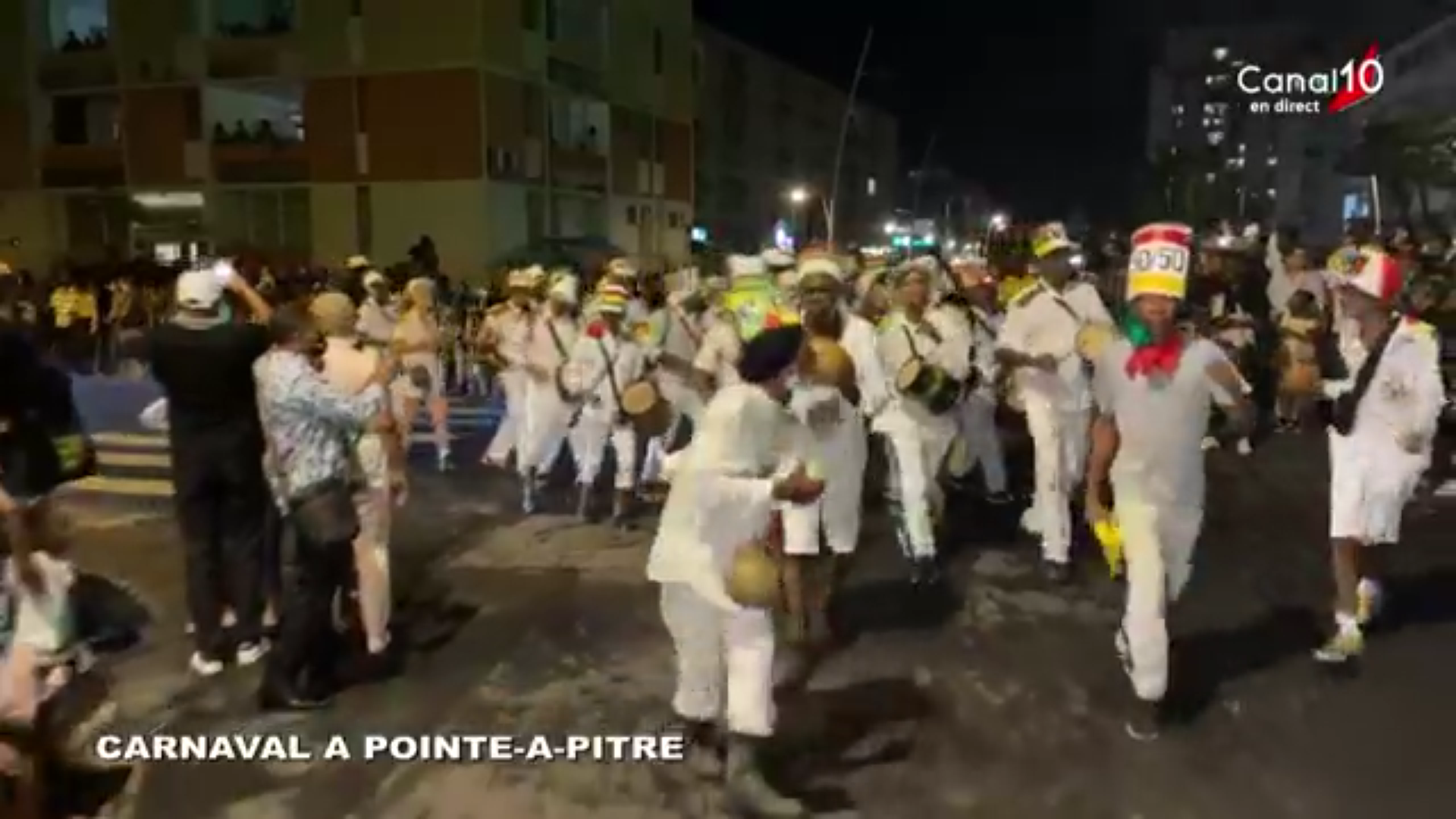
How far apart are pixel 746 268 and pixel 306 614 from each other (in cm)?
481

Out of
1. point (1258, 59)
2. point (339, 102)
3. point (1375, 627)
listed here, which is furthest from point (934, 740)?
point (1258, 59)

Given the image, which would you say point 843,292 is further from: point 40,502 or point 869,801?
point 40,502

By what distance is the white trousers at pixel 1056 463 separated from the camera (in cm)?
891

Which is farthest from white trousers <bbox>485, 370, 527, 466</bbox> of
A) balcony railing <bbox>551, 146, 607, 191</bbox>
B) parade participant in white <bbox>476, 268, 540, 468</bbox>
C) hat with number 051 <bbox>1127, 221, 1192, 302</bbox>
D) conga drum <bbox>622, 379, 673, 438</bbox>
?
balcony railing <bbox>551, 146, 607, 191</bbox>

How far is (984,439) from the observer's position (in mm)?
11781

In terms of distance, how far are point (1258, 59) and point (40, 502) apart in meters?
115

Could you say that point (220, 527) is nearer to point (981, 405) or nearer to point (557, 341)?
point (557, 341)

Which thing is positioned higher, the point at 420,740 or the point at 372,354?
the point at 372,354

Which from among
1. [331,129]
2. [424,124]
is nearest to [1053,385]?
[424,124]

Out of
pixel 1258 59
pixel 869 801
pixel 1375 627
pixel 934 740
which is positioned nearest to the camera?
pixel 869 801

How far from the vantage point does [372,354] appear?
7.23 m

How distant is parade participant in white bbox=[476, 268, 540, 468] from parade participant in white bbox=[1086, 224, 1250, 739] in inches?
230

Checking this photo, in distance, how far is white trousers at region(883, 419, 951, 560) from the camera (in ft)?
27.6

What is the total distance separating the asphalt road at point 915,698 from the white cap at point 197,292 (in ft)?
6.08
